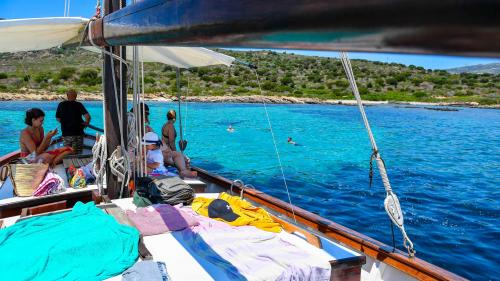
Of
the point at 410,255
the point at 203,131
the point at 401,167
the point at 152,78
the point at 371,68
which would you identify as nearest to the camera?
the point at 410,255

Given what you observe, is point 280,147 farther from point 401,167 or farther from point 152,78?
point 152,78

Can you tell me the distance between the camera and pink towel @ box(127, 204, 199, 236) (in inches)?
126

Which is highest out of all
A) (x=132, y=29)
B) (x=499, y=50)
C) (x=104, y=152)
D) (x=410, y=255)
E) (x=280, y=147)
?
(x=132, y=29)

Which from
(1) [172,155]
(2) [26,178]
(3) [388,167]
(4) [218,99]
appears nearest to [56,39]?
(2) [26,178]

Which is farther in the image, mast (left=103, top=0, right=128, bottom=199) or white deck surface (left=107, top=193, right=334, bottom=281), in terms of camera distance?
mast (left=103, top=0, right=128, bottom=199)

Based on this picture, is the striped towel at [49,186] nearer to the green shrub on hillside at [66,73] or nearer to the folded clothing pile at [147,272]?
the folded clothing pile at [147,272]

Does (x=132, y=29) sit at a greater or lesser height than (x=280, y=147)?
greater

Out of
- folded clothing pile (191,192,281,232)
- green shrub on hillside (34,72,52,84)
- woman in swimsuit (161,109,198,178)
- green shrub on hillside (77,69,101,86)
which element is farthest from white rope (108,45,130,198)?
green shrub on hillside (34,72,52,84)

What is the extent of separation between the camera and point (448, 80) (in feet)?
195

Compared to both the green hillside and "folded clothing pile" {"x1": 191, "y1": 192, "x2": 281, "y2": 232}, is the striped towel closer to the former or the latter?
"folded clothing pile" {"x1": 191, "y1": 192, "x2": 281, "y2": 232}

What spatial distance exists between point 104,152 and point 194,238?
1492 millimetres

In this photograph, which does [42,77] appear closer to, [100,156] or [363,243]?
[100,156]

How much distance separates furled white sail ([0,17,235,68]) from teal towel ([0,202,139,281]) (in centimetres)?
153

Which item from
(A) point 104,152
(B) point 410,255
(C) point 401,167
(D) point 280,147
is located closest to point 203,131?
(D) point 280,147
